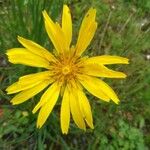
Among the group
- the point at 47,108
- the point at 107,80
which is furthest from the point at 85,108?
the point at 107,80

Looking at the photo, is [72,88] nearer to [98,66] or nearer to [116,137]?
[98,66]

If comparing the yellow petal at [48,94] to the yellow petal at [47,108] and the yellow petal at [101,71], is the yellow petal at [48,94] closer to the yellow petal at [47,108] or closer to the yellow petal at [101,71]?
the yellow petal at [47,108]

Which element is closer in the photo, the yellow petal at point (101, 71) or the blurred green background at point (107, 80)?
the yellow petal at point (101, 71)

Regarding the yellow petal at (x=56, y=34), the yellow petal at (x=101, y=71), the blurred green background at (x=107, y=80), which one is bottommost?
the blurred green background at (x=107, y=80)

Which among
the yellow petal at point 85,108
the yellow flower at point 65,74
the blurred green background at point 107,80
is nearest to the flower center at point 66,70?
the yellow flower at point 65,74

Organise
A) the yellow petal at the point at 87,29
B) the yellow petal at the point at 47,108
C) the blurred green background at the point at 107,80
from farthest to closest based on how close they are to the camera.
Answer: the blurred green background at the point at 107,80 → the yellow petal at the point at 47,108 → the yellow petal at the point at 87,29

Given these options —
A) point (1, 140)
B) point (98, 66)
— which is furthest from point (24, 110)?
point (98, 66)

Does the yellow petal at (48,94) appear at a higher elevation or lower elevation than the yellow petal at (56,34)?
lower

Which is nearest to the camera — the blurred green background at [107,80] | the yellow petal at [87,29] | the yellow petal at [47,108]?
the yellow petal at [87,29]

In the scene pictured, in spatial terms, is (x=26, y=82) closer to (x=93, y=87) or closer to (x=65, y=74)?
(x=65, y=74)

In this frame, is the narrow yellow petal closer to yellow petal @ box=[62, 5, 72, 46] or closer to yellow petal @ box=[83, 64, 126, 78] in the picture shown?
yellow petal @ box=[83, 64, 126, 78]
